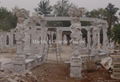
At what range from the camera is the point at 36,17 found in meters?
22.3

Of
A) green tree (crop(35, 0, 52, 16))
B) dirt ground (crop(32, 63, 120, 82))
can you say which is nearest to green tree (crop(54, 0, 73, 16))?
green tree (crop(35, 0, 52, 16))

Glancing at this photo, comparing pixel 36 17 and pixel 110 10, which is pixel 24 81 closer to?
pixel 36 17

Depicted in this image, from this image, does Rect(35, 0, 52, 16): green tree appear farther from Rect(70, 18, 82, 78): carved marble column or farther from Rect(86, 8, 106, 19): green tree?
Rect(70, 18, 82, 78): carved marble column

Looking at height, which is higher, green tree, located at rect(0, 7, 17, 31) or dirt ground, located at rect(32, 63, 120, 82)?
green tree, located at rect(0, 7, 17, 31)

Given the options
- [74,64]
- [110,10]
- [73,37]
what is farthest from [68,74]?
[110,10]

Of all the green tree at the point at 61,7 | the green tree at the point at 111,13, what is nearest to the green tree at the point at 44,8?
the green tree at the point at 61,7

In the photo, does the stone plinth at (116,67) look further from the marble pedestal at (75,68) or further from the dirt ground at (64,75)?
the marble pedestal at (75,68)

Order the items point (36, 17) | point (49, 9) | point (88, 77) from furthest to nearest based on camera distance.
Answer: point (49, 9) → point (36, 17) → point (88, 77)

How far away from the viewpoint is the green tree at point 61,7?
61.3 m

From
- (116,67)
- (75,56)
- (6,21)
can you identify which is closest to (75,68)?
(75,56)

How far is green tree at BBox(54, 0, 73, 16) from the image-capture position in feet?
201

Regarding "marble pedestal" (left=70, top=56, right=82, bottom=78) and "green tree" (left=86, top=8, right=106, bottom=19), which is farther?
"green tree" (left=86, top=8, right=106, bottom=19)

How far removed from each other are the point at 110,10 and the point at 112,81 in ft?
152

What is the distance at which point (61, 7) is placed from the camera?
62344mm
